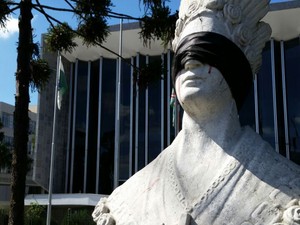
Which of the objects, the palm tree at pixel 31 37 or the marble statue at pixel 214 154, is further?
the palm tree at pixel 31 37

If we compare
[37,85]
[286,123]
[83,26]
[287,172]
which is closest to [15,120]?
[37,85]

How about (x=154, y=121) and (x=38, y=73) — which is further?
(x=154, y=121)

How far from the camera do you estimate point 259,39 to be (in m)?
3.45

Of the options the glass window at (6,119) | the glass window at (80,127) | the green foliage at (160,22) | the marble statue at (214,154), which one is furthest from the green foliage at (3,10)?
the glass window at (6,119)

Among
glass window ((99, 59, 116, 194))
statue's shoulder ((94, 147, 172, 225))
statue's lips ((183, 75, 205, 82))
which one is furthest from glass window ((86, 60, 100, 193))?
statue's lips ((183, 75, 205, 82))

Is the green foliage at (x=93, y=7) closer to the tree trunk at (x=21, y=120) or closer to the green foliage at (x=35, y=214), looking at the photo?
the tree trunk at (x=21, y=120)

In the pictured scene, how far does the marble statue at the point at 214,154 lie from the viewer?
9.36 feet

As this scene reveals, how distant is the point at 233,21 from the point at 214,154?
91 cm

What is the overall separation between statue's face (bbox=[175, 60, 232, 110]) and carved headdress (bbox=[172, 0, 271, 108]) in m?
0.05

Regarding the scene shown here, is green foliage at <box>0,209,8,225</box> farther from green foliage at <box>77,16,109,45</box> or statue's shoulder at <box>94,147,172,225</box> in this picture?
statue's shoulder at <box>94,147,172,225</box>

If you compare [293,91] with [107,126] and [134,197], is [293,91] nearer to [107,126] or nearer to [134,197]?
[107,126]

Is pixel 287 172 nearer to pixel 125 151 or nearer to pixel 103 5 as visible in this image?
pixel 103 5

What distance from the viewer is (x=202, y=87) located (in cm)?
317

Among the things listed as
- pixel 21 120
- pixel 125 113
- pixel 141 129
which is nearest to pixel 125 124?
pixel 125 113
